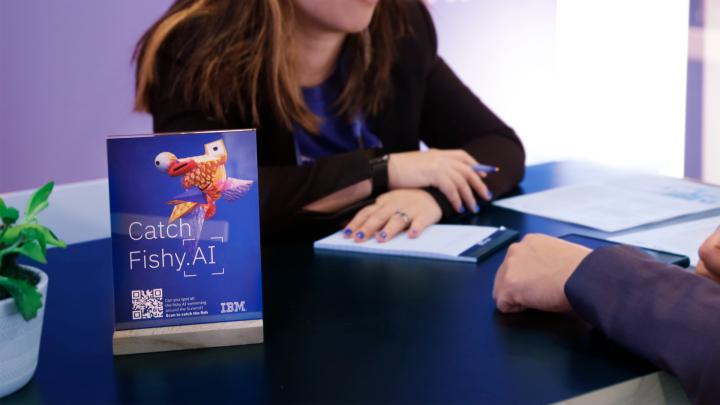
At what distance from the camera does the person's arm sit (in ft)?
6.59

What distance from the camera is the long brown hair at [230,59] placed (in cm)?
179

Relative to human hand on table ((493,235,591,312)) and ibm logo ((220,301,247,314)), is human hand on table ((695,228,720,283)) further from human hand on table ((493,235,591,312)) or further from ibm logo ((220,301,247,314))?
ibm logo ((220,301,247,314))

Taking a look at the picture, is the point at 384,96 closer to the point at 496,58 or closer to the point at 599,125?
the point at 496,58

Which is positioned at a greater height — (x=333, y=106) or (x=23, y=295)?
(x=333, y=106)

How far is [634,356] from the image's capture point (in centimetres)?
92

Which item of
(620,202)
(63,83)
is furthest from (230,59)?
(63,83)

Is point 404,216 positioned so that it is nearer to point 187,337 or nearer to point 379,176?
point 379,176

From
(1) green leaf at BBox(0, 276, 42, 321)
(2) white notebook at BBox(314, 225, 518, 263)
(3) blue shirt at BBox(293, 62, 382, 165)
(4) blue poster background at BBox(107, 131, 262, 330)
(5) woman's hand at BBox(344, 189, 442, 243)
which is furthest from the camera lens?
(3) blue shirt at BBox(293, 62, 382, 165)

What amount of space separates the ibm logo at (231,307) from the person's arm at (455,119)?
3.55 feet

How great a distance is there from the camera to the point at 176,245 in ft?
3.09

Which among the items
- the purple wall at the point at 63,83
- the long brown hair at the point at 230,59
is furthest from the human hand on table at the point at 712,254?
the purple wall at the point at 63,83

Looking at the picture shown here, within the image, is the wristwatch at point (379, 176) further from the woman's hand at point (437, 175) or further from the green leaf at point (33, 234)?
the green leaf at point (33, 234)

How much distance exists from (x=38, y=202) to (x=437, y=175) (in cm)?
97

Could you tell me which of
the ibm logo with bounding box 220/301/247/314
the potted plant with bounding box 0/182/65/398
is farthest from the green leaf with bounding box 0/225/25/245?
the ibm logo with bounding box 220/301/247/314
